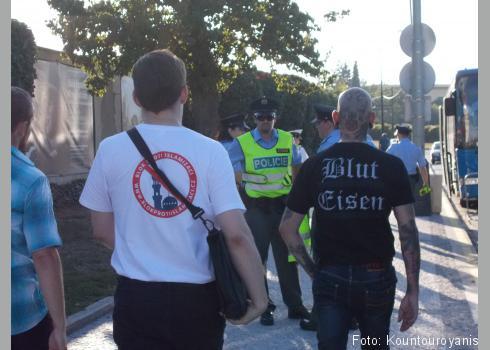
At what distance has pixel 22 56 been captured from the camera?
12.3 meters

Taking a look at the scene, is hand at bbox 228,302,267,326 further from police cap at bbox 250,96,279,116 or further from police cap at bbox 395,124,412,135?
police cap at bbox 395,124,412,135

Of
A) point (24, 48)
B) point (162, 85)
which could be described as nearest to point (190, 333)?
point (162, 85)

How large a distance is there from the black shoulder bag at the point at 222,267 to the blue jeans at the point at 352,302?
93cm

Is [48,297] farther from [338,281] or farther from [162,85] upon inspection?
[338,281]

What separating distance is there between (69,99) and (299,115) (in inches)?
748

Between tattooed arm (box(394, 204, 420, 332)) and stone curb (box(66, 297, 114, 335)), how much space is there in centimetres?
371

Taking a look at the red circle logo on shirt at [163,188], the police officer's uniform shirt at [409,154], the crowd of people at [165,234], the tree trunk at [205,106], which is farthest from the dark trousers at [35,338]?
the tree trunk at [205,106]

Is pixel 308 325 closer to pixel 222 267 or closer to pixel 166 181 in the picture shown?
pixel 222 267

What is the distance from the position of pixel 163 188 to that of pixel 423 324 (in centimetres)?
467

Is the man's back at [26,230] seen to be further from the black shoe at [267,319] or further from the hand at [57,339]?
the black shoe at [267,319]

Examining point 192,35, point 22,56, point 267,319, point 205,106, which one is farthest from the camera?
point 205,106

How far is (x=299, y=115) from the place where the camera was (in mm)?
37125

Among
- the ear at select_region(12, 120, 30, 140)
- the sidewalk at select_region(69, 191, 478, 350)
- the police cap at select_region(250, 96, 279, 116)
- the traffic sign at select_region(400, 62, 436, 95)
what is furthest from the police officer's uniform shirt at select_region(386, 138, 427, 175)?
the ear at select_region(12, 120, 30, 140)

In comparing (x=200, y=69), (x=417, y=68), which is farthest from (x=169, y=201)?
(x=200, y=69)
